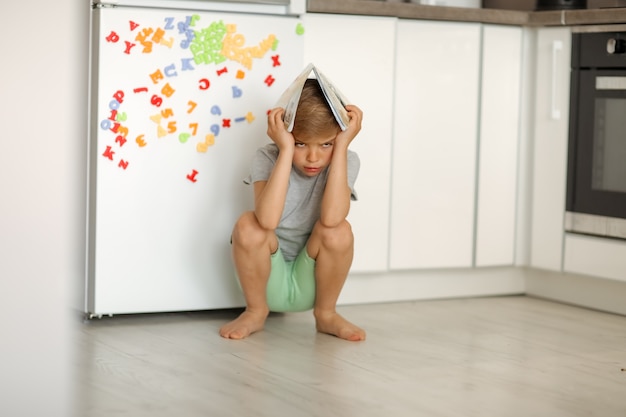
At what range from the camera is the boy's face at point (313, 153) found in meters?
2.65

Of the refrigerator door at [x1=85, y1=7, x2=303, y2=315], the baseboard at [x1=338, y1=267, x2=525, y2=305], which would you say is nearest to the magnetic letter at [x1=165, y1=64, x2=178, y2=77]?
the refrigerator door at [x1=85, y1=7, x2=303, y2=315]

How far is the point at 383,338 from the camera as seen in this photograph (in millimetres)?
2729

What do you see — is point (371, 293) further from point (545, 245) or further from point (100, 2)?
point (100, 2)

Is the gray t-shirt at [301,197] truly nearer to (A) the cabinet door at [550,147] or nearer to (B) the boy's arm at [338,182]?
(B) the boy's arm at [338,182]

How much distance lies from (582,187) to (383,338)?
2.82 feet

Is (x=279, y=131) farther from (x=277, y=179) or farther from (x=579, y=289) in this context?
(x=579, y=289)

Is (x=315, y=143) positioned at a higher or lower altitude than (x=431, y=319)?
higher

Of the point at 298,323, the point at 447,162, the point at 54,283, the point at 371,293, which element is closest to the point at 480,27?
the point at 447,162

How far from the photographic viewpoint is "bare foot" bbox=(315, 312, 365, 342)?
8.85 ft

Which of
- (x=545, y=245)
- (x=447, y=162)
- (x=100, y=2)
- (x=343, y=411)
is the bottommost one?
(x=343, y=411)

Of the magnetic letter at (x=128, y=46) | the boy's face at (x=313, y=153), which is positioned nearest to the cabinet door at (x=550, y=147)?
the boy's face at (x=313, y=153)

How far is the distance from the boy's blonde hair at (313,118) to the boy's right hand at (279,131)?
3 cm

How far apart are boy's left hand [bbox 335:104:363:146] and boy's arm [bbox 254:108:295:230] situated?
0.12m

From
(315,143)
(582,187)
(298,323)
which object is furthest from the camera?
(582,187)
